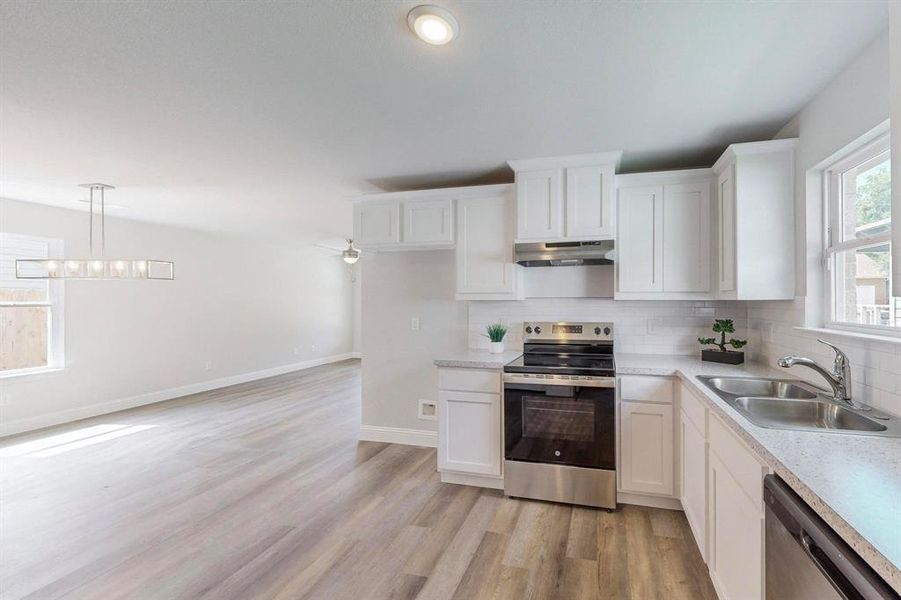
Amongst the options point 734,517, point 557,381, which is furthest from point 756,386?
point 557,381

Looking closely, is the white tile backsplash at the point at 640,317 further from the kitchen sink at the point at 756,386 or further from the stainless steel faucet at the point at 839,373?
the stainless steel faucet at the point at 839,373

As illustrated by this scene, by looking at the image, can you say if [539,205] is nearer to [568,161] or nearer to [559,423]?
[568,161]

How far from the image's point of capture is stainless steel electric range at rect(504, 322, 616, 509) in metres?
2.69

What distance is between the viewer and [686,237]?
3020mm

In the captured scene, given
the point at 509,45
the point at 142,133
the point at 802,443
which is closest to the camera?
the point at 802,443

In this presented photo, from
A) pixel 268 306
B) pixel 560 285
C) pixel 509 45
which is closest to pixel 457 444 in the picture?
pixel 560 285

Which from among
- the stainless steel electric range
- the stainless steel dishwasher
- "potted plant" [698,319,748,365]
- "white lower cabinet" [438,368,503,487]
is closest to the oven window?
the stainless steel electric range

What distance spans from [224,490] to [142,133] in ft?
8.03

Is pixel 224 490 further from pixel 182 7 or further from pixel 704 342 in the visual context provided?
pixel 704 342

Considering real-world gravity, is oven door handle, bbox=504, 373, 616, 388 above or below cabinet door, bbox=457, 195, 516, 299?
below

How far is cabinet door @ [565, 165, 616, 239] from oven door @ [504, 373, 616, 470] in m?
1.07

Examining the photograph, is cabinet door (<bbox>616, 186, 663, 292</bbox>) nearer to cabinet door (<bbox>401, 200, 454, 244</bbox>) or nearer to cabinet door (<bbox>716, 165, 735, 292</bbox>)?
cabinet door (<bbox>716, 165, 735, 292</bbox>)

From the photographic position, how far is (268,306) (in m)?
7.69

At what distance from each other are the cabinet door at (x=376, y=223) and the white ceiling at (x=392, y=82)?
38 cm
